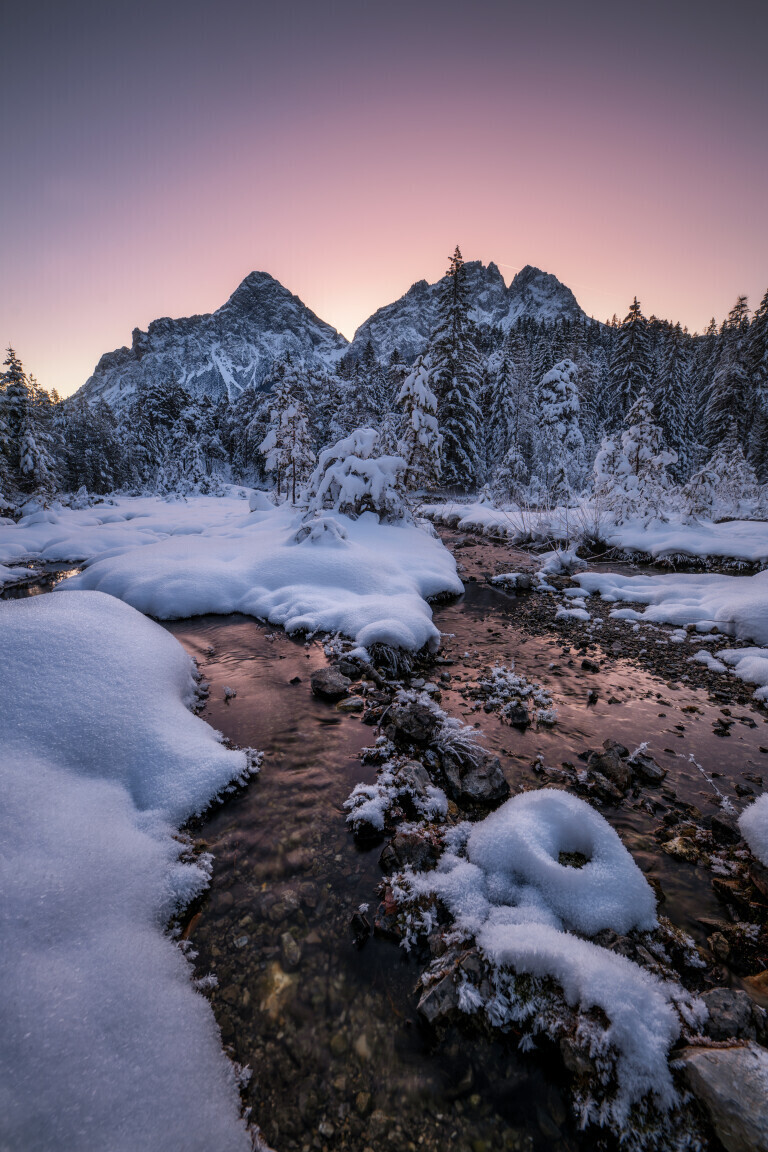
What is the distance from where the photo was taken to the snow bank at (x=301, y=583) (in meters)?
6.50

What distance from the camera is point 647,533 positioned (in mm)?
13609

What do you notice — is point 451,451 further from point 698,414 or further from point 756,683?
point 698,414

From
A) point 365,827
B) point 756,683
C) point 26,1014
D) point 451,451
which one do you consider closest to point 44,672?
point 26,1014

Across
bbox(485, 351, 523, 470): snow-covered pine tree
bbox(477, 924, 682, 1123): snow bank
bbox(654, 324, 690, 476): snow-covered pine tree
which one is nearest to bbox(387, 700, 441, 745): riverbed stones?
bbox(477, 924, 682, 1123): snow bank

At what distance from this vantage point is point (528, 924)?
7.68 feet

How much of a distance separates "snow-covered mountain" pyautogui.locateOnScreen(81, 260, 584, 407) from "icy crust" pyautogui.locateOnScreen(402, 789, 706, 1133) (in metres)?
137

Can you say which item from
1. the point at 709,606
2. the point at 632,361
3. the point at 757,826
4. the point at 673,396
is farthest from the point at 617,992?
the point at 632,361

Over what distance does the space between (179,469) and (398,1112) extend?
42826 mm

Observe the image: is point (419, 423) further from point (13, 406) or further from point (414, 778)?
point (13, 406)

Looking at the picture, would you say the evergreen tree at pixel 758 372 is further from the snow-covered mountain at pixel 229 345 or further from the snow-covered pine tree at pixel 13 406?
the snow-covered mountain at pixel 229 345

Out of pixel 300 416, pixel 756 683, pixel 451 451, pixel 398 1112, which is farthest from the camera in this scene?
pixel 451 451

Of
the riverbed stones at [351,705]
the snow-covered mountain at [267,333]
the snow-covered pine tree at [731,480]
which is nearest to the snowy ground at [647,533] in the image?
the snow-covered pine tree at [731,480]

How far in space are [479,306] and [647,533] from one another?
168521 mm

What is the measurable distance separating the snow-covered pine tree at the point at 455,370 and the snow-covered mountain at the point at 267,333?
353 ft
